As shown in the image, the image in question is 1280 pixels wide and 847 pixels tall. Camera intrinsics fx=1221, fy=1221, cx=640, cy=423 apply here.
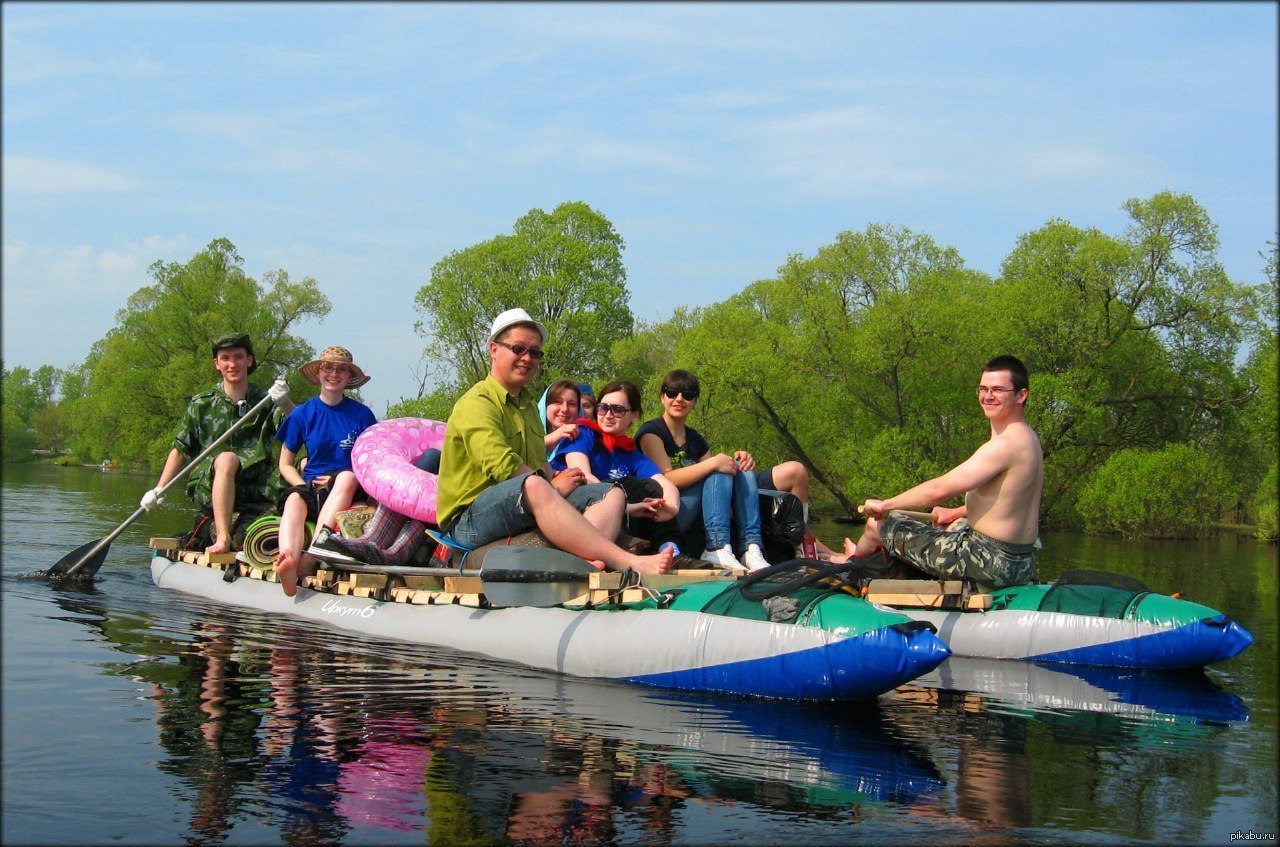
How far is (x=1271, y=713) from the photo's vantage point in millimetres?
6332

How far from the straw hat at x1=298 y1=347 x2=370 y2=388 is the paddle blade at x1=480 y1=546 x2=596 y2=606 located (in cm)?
334

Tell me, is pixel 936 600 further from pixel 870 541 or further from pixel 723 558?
pixel 723 558

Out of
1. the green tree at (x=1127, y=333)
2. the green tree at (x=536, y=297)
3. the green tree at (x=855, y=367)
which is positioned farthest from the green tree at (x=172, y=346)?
the green tree at (x=1127, y=333)

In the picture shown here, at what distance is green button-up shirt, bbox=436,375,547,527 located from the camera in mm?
6742

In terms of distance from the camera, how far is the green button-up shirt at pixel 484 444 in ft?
22.1

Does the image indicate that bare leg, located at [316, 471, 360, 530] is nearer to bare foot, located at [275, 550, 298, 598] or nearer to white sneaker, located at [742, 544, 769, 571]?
bare foot, located at [275, 550, 298, 598]

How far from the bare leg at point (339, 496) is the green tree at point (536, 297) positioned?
2876 centimetres

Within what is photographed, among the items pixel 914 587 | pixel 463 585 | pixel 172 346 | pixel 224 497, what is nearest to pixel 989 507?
pixel 914 587

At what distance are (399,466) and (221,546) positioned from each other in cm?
247

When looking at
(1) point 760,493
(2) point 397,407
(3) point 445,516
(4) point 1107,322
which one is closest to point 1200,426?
(4) point 1107,322

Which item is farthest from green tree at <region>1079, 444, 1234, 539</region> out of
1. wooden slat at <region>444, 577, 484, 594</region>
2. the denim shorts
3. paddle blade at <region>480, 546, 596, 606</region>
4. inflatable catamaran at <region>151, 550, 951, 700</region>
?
paddle blade at <region>480, 546, 596, 606</region>

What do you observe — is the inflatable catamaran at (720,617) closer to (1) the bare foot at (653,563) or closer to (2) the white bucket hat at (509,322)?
(1) the bare foot at (653,563)

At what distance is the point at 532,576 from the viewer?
6.70m

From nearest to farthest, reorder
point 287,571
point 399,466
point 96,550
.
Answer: point 399,466, point 287,571, point 96,550
